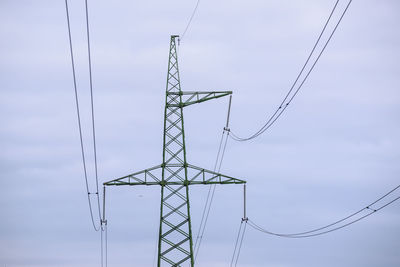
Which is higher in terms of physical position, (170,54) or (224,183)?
(170,54)

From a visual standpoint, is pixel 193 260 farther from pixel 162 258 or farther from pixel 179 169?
pixel 179 169

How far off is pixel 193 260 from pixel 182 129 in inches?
338

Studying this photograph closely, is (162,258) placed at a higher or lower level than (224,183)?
lower

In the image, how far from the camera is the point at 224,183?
50.0 m

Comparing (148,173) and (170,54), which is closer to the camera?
(148,173)

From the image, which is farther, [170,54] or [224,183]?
[170,54]

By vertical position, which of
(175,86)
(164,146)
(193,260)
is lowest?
(193,260)

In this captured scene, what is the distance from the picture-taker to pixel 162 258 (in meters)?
51.0

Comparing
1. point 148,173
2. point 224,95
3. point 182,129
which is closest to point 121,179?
point 148,173

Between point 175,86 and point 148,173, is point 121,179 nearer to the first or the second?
point 148,173

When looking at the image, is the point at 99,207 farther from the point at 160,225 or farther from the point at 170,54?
the point at 170,54

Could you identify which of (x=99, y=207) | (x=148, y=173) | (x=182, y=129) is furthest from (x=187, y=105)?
(x=99, y=207)

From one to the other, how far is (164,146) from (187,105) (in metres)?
3.34

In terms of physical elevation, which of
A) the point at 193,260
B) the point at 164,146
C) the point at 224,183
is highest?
the point at 164,146
